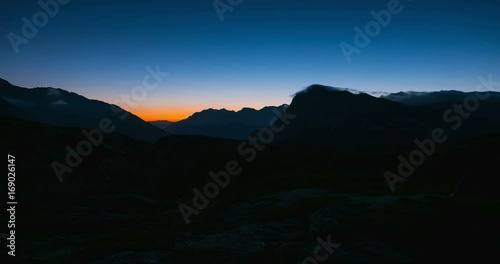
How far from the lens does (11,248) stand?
26.3 meters

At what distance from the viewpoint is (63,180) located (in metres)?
67.2

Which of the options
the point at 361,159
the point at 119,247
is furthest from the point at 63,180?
the point at 361,159

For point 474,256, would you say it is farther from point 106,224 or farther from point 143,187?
point 143,187

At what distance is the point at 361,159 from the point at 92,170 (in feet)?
465

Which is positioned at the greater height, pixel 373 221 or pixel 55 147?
pixel 55 147

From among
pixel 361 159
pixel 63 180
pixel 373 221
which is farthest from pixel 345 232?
pixel 361 159

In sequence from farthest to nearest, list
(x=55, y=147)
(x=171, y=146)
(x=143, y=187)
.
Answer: (x=171, y=146) < (x=143, y=187) < (x=55, y=147)

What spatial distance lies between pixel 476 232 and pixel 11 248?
3794 cm

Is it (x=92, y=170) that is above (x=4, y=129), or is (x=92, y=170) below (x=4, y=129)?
below

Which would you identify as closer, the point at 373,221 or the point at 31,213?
the point at 373,221

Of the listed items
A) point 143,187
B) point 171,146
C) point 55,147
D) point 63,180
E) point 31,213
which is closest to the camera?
point 31,213

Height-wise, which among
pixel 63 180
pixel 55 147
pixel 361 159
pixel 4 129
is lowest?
pixel 361 159

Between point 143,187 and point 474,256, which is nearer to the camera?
point 474,256

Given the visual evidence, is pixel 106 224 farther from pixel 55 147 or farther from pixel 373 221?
pixel 55 147
